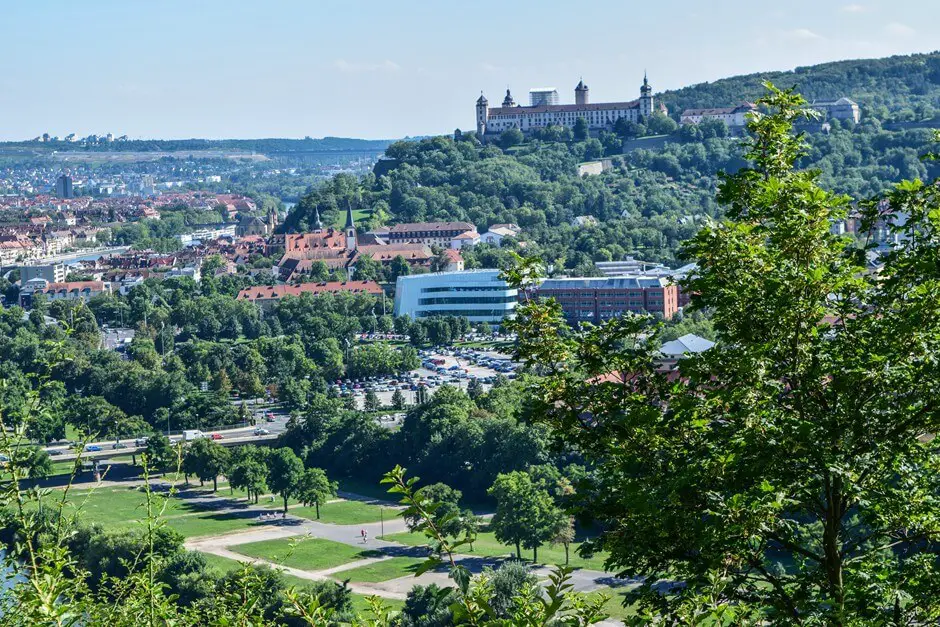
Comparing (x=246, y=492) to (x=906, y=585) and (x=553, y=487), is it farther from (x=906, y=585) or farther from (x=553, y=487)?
(x=906, y=585)

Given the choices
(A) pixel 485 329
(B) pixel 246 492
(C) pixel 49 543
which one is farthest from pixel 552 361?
(A) pixel 485 329

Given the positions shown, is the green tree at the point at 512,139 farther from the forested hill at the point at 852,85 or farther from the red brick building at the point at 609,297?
the red brick building at the point at 609,297

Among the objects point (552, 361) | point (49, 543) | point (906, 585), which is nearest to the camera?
point (906, 585)

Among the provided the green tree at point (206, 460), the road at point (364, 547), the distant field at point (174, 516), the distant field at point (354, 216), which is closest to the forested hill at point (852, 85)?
the distant field at point (354, 216)

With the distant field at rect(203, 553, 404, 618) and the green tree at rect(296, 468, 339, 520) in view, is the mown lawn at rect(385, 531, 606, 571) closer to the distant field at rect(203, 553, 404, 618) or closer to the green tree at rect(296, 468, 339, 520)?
the distant field at rect(203, 553, 404, 618)

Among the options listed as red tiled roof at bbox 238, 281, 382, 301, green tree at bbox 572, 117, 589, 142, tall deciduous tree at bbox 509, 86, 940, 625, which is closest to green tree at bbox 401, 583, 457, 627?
tall deciduous tree at bbox 509, 86, 940, 625

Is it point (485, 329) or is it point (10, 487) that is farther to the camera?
point (485, 329)

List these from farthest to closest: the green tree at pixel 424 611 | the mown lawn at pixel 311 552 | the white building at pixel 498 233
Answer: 1. the white building at pixel 498 233
2. the mown lawn at pixel 311 552
3. the green tree at pixel 424 611
